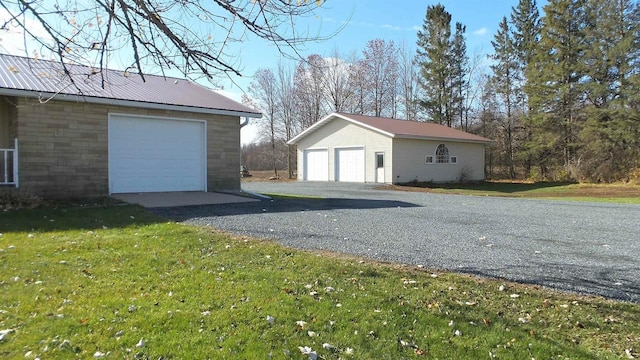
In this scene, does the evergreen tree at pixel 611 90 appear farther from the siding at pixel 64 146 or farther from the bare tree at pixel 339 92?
the siding at pixel 64 146

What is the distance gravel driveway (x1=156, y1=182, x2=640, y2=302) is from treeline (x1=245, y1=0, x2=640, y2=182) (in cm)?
1570

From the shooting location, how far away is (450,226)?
27.3ft

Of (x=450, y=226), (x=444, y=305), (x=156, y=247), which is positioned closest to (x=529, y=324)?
(x=444, y=305)

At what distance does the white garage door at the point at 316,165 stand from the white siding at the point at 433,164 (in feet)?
15.4

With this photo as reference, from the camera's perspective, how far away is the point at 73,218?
7.94 metres

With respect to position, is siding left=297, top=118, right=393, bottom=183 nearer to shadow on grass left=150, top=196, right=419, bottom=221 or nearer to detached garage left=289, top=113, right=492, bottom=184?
detached garage left=289, top=113, right=492, bottom=184

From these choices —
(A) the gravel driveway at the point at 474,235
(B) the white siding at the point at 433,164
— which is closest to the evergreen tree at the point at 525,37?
(B) the white siding at the point at 433,164

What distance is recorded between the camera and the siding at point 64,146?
390 inches

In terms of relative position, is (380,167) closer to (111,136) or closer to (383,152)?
(383,152)

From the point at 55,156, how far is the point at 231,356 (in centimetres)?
964

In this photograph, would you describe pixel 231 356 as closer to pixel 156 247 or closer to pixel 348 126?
pixel 156 247

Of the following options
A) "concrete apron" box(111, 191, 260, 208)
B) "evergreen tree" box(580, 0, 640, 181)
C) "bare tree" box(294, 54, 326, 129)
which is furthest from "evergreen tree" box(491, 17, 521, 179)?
"concrete apron" box(111, 191, 260, 208)

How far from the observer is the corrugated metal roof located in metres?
9.58

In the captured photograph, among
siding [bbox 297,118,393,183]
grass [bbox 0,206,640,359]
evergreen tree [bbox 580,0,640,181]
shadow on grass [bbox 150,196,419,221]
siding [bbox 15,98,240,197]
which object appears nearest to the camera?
grass [bbox 0,206,640,359]
